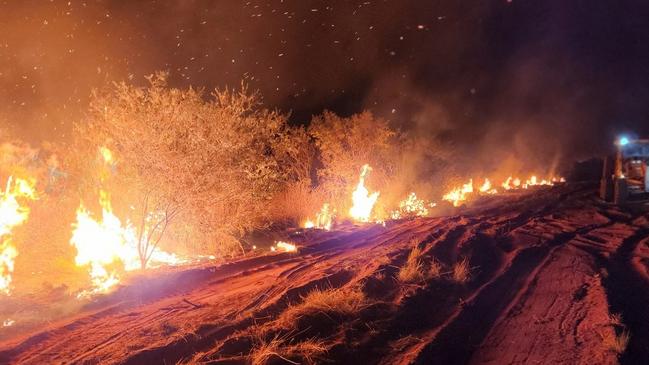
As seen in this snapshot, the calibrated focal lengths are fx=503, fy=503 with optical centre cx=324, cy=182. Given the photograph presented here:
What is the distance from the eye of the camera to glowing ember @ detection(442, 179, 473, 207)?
102 feet

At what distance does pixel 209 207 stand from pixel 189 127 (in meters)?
2.08

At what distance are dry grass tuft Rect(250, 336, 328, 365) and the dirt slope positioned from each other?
25 millimetres

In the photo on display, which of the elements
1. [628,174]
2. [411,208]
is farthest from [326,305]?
[628,174]

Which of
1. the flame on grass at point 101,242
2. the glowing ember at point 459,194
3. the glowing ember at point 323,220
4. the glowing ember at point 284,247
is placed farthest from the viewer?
the glowing ember at point 459,194

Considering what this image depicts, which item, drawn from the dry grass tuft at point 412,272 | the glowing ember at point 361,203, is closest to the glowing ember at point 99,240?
A: the dry grass tuft at point 412,272

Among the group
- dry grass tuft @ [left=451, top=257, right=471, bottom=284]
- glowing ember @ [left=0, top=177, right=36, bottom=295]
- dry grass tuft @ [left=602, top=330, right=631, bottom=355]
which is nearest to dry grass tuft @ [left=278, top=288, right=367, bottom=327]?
dry grass tuft @ [left=451, top=257, right=471, bottom=284]

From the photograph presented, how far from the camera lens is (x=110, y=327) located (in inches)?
308

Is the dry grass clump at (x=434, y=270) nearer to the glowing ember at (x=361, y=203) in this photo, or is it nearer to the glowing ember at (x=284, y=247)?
the glowing ember at (x=284, y=247)

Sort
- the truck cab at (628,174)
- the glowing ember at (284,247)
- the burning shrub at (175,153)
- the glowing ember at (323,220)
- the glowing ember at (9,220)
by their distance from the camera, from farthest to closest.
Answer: the truck cab at (628,174)
the glowing ember at (323,220)
the glowing ember at (284,247)
the burning shrub at (175,153)
the glowing ember at (9,220)

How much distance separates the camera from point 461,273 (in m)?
10.1

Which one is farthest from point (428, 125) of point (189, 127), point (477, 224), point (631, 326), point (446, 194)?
point (631, 326)

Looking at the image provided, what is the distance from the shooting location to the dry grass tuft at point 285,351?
6.04 metres

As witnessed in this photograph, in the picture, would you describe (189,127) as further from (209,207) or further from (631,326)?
(631,326)

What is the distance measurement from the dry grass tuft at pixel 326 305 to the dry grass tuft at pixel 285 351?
0.63m
